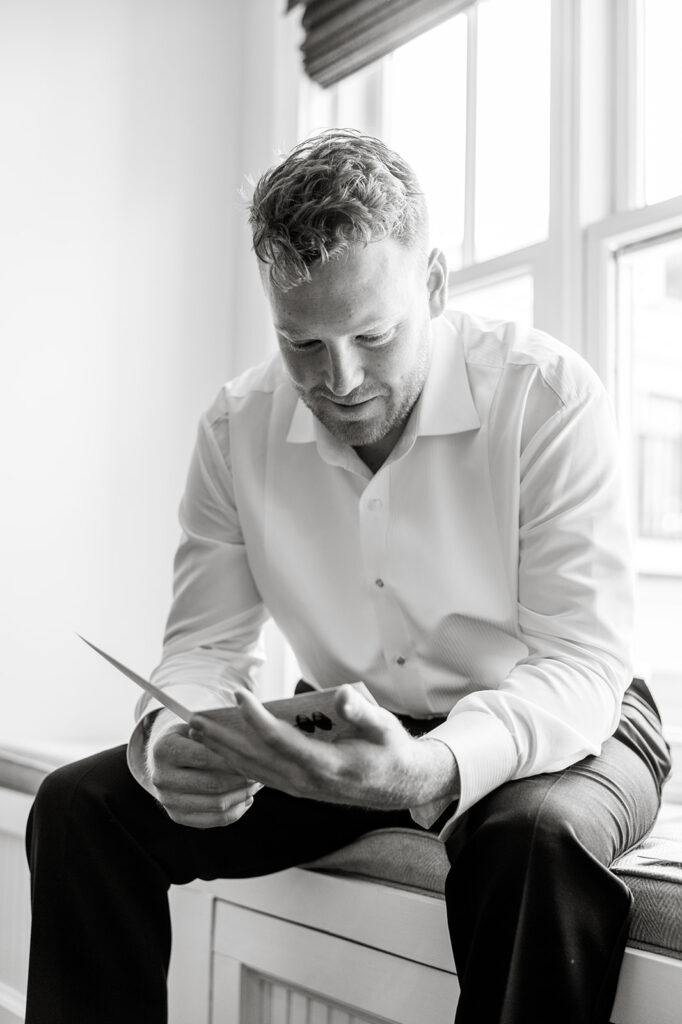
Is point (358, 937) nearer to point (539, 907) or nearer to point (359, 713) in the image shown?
point (539, 907)

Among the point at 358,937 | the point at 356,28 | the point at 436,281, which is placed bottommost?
the point at 358,937

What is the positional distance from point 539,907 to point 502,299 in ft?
4.73

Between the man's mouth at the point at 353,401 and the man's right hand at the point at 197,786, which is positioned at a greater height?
the man's mouth at the point at 353,401

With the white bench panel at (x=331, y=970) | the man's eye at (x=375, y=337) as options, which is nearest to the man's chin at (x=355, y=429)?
the man's eye at (x=375, y=337)

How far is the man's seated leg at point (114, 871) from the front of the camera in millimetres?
1192

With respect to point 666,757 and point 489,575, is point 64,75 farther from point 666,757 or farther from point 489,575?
point 666,757

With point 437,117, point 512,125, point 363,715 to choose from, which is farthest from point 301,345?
point 437,117

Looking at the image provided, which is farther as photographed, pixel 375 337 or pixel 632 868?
pixel 375 337

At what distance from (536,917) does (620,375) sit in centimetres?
117

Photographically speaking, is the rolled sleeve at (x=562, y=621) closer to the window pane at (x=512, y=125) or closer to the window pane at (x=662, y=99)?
the window pane at (x=662, y=99)

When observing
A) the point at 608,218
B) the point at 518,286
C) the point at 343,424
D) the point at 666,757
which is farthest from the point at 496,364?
the point at 518,286

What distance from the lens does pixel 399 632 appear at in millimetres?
1333

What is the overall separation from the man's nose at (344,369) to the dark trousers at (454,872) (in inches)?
19.5

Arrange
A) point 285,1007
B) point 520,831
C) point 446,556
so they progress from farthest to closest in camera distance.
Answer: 1. point 285,1007
2. point 446,556
3. point 520,831
